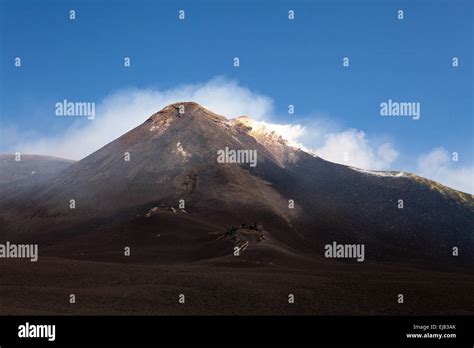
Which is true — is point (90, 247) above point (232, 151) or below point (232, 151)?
below

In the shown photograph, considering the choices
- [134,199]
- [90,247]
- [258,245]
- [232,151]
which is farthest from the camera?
[232,151]

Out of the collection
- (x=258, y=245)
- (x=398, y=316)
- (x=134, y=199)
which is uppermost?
(x=134, y=199)

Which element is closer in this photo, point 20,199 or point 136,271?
point 136,271

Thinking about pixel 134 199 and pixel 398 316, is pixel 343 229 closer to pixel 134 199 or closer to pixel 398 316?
pixel 134 199

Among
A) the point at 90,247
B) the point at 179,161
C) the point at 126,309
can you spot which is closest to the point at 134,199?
the point at 179,161

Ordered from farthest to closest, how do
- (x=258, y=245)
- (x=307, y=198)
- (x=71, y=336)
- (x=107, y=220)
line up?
(x=307, y=198), (x=107, y=220), (x=258, y=245), (x=71, y=336)

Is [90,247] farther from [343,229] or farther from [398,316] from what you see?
[398,316]
